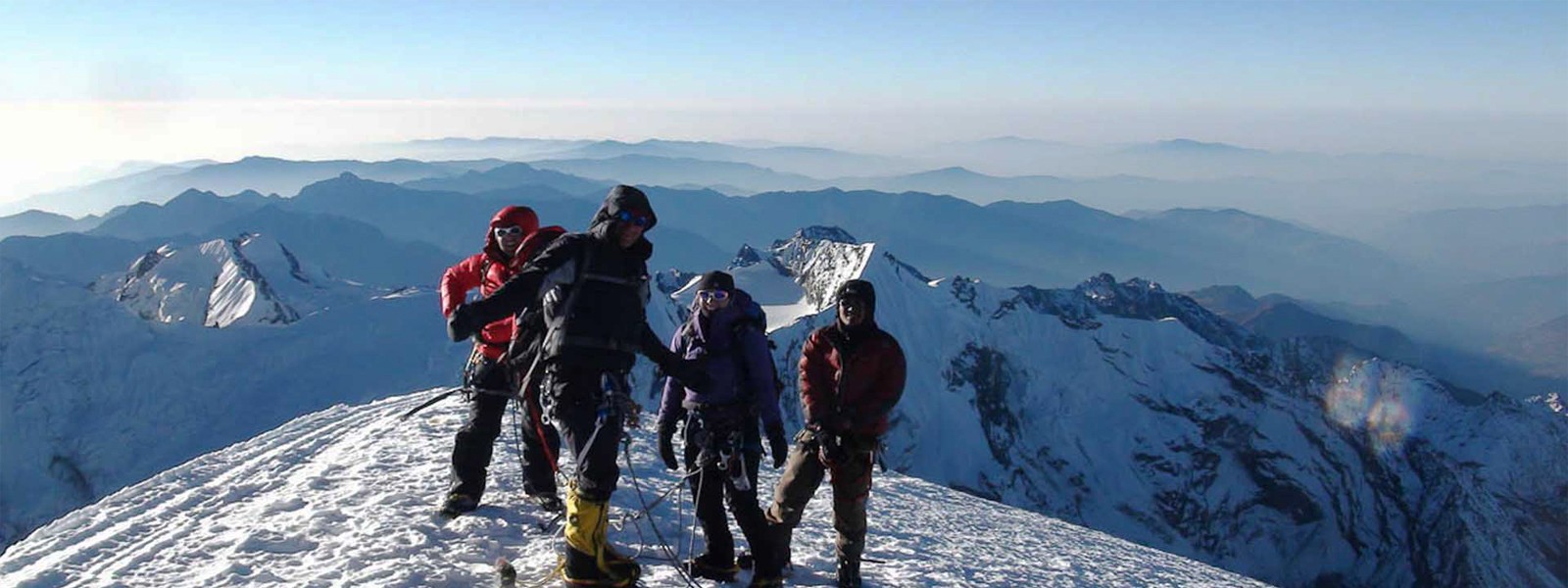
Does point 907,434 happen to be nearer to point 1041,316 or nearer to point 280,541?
point 1041,316

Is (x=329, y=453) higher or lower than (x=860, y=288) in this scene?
lower

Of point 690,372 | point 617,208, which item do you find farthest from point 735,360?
point 617,208

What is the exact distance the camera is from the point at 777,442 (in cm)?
796

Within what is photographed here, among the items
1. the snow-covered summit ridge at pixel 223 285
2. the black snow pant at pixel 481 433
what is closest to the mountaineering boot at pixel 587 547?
Result: the black snow pant at pixel 481 433

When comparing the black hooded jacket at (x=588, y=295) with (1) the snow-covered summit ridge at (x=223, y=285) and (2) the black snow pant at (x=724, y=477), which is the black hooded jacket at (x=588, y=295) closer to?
(2) the black snow pant at (x=724, y=477)

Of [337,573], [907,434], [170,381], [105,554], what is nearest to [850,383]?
[337,573]

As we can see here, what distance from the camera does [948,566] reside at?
1098 centimetres

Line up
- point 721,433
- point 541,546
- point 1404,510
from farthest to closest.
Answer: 1. point 1404,510
2. point 541,546
3. point 721,433

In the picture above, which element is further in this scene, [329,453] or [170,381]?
[170,381]

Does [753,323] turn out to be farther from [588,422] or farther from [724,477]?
[588,422]

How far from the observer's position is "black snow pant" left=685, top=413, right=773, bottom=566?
25.7ft

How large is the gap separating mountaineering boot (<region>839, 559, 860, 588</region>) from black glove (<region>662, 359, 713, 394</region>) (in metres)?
2.52

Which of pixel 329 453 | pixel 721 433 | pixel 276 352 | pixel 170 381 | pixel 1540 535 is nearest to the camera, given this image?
pixel 721 433

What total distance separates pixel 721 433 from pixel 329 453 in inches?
320
